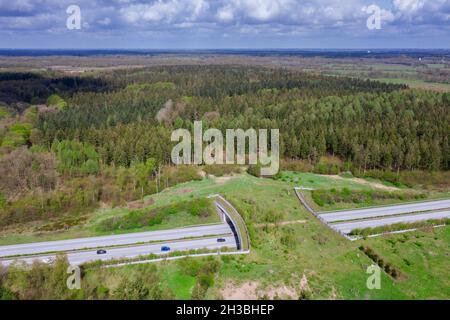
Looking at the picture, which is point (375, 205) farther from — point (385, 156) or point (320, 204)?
point (385, 156)

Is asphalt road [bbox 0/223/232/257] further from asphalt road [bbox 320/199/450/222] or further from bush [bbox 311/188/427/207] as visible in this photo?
bush [bbox 311/188/427/207]

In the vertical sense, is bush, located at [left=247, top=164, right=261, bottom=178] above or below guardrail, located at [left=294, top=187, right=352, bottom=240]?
above

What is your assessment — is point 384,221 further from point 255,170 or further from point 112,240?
point 112,240

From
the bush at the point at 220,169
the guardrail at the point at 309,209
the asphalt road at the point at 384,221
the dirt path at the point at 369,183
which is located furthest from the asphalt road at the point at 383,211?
the bush at the point at 220,169

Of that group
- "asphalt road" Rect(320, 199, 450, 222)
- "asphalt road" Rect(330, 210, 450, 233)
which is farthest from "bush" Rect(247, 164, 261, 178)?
"asphalt road" Rect(330, 210, 450, 233)
